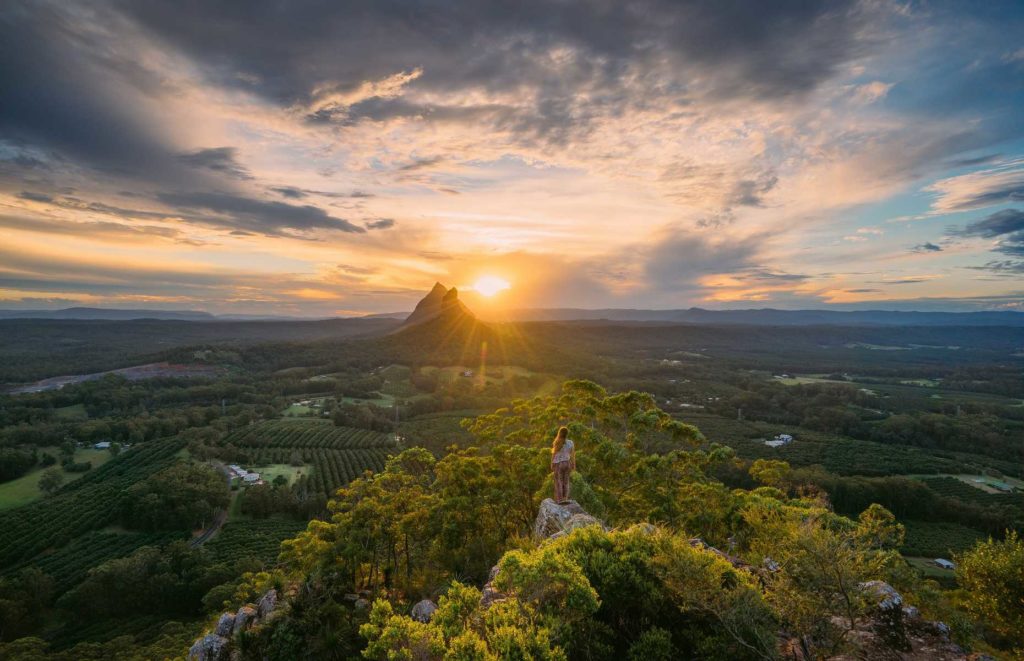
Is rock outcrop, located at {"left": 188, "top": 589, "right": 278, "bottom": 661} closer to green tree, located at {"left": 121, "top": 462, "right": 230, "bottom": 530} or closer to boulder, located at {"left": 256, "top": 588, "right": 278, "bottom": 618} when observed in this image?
boulder, located at {"left": 256, "top": 588, "right": 278, "bottom": 618}

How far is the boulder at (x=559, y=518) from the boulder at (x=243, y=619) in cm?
1467

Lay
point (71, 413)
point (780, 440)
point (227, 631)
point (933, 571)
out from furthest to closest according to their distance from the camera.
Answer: point (71, 413) → point (780, 440) → point (933, 571) → point (227, 631)

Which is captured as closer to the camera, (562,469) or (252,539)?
(562,469)

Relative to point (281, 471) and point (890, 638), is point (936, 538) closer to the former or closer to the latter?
point (890, 638)

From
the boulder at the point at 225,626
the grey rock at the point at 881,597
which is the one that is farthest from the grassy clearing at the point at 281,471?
the grey rock at the point at 881,597

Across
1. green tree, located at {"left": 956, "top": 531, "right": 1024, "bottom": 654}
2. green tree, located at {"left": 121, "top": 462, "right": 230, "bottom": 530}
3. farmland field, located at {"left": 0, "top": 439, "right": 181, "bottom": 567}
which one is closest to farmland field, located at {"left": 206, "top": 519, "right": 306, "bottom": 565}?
green tree, located at {"left": 121, "top": 462, "right": 230, "bottom": 530}

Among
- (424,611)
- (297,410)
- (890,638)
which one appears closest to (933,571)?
(890,638)

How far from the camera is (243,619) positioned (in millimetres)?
20547

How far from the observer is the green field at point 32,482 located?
76688 mm

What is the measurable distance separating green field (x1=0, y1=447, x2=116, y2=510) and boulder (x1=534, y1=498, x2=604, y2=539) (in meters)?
107

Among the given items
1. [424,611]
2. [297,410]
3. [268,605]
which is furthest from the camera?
[297,410]

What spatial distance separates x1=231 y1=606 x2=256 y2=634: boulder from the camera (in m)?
20.1

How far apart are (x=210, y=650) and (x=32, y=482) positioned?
346 feet

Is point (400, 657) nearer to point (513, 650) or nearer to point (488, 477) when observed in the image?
point (513, 650)
